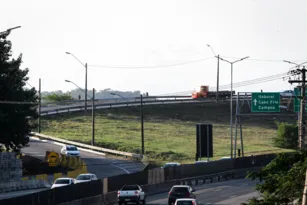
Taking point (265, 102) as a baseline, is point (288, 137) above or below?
A: below

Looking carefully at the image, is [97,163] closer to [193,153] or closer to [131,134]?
[193,153]

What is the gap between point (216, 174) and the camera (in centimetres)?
7231

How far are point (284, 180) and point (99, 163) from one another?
66866mm

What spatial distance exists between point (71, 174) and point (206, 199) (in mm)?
17306

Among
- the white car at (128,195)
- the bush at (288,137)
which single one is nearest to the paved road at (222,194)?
the white car at (128,195)

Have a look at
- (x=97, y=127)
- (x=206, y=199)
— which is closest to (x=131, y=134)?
(x=97, y=127)

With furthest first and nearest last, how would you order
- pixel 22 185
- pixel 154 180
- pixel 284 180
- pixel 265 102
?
1. pixel 265 102
2. pixel 22 185
3. pixel 154 180
4. pixel 284 180

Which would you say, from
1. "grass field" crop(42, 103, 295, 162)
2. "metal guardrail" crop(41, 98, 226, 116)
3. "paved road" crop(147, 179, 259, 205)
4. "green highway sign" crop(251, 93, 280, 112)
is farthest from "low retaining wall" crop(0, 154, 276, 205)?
"metal guardrail" crop(41, 98, 226, 116)

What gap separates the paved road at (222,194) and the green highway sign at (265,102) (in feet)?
23.0

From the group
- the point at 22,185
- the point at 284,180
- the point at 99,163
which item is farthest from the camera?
the point at 99,163

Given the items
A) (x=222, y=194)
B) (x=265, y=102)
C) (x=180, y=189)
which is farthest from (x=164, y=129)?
(x=180, y=189)

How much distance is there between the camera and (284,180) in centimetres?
1902

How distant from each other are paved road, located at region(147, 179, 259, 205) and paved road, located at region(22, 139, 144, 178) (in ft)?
41.7

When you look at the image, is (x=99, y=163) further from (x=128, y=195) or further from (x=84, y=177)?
(x=128, y=195)
